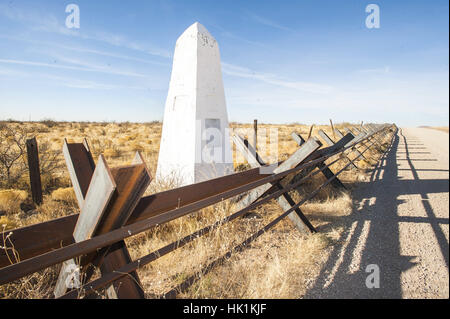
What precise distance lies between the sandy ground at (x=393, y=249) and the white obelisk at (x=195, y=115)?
2.29 m

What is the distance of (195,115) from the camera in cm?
450

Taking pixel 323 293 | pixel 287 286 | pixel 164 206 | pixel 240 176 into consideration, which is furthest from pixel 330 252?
pixel 164 206

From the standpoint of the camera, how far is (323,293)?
213cm

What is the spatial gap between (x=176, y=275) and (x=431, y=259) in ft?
8.39

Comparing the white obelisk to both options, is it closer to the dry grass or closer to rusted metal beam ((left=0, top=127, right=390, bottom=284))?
the dry grass

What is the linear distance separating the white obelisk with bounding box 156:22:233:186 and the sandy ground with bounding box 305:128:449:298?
2.29m

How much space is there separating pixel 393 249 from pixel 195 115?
3.48 metres

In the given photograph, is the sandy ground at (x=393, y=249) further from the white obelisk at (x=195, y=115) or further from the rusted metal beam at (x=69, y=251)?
the white obelisk at (x=195, y=115)

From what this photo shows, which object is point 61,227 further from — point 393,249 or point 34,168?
point 34,168

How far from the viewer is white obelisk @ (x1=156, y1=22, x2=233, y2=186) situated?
4531mm

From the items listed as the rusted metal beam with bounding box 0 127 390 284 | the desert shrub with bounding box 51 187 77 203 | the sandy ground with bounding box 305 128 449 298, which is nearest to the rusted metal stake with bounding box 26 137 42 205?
the desert shrub with bounding box 51 187 77 203

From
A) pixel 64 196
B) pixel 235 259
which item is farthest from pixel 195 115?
pixel 64 196

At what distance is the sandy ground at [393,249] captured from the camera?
2.12m

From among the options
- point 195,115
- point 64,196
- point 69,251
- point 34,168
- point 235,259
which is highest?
point 195,115
